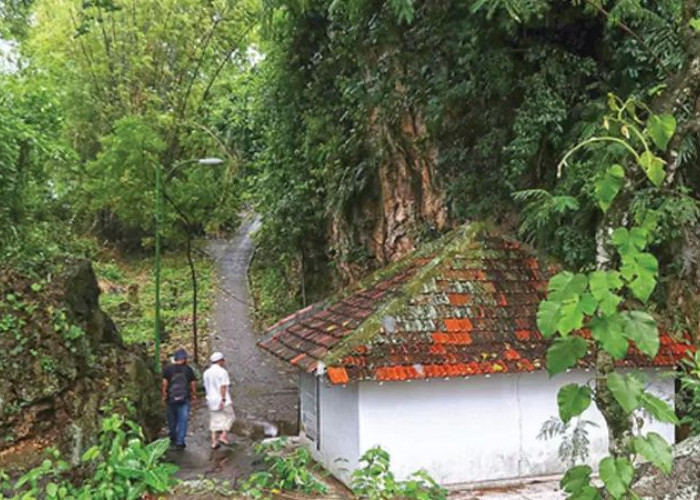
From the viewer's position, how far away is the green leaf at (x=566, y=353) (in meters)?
3.00

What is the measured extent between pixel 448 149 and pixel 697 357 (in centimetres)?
820

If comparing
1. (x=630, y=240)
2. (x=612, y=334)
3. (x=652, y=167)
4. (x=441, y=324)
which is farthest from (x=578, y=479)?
(x=441, y=324)

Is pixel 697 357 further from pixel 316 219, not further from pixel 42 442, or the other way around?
pixel 316 219

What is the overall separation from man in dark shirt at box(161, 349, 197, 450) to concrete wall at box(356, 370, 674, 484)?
12.2 ft

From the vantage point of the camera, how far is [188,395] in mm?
11547

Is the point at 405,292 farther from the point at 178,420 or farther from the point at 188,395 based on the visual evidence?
the point at 178,420

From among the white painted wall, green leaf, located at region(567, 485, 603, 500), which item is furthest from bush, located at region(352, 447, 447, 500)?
green leaf, located at region(567, 485, 603, 500)

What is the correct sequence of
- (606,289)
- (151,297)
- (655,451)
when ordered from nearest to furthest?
(606,289) → (655,451) → (151,297)

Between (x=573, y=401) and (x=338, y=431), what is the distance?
6181 mm

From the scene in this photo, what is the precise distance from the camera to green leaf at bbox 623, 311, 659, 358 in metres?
2.92

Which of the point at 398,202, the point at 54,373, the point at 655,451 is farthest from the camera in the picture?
the point at 398,202

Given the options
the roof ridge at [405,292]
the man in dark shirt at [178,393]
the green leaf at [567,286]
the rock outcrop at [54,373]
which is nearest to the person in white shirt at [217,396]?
the man in dark shirt at [178,393]

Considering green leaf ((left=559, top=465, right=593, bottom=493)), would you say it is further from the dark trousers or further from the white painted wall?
the dark trousers

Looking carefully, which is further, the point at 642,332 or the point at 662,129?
the point at 662,129
